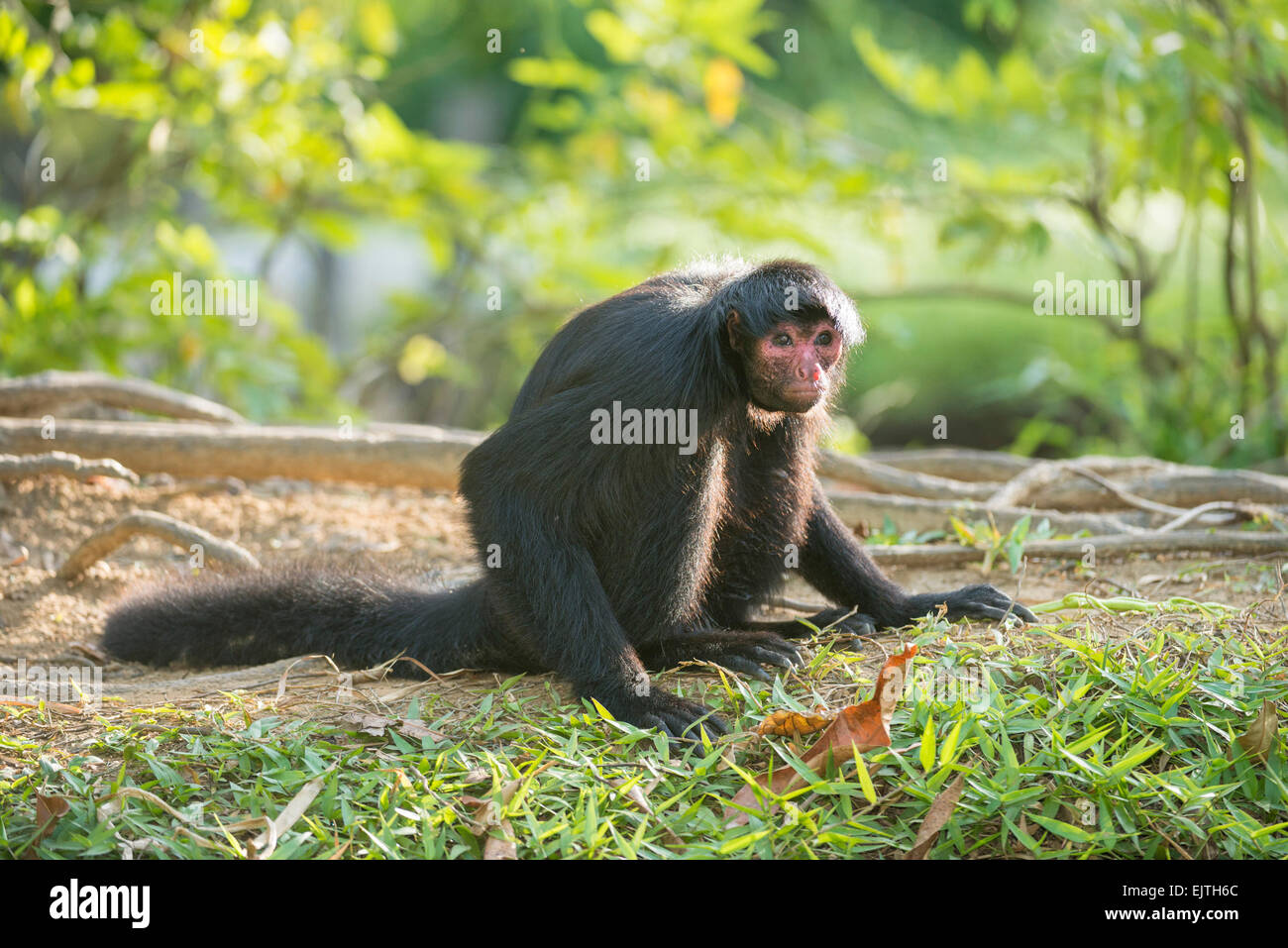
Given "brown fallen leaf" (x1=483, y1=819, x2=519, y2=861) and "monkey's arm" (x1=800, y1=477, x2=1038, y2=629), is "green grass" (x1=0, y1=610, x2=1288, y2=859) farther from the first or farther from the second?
"monkey's arm" (x1=800, y1=477, x2=1038, y2=629)

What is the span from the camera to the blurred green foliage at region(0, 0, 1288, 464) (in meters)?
8.25

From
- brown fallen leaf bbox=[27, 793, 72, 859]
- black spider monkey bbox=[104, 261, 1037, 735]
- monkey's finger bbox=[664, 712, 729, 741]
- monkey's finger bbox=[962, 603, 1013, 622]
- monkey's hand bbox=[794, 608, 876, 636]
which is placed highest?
black spider monkey bbox=[104, 261, 1037, 735]

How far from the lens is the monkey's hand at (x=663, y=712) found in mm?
Answer: 3746

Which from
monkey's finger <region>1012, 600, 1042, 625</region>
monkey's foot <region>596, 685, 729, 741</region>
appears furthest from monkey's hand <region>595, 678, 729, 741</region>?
monkey's finger <region>1012, 600, 1042, 625</region>

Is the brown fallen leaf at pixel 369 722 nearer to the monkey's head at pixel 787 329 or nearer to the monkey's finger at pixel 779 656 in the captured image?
the monkey's finger at pixel 779 656

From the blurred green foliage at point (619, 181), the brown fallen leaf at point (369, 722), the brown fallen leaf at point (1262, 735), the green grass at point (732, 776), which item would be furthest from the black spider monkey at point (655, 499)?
the blurred green foliage at point (619, 181)

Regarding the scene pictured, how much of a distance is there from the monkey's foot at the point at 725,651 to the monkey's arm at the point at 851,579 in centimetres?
53

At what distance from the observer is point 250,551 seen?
610 centimetres

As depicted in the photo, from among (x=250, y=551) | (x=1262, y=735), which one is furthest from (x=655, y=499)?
(x=250, y=551)

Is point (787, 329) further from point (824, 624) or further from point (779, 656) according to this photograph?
point (824, 624)

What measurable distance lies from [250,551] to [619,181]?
22.9 feet

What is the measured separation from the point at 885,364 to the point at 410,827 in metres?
14.2

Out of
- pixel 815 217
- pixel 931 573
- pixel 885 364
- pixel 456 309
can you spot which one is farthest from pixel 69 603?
pixel 885 364

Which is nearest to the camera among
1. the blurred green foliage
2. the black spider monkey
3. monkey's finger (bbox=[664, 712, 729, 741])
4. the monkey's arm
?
monkey's finger (bbox=[664, 712, 729, 741])
